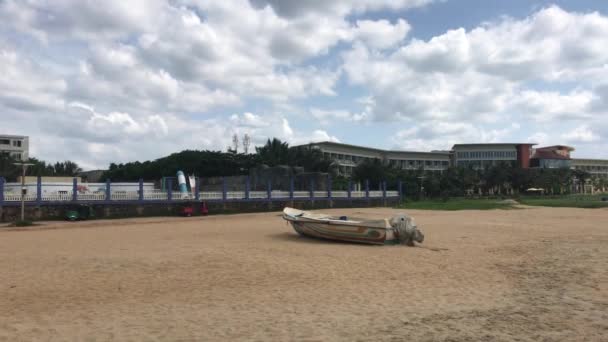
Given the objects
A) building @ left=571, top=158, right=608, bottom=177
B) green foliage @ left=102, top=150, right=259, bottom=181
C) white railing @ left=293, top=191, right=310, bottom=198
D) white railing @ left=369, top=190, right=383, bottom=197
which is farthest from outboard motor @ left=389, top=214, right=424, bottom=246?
building @ left=571, top=158, right=608, bottom=177

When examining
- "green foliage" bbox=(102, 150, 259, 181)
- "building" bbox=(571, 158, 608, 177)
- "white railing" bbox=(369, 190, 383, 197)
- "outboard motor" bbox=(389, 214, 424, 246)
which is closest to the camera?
"outboard motor" bbox=(389, 214, 424, 246)

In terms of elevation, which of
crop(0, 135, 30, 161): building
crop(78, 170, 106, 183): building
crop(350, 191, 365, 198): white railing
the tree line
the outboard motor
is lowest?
the outboard motor

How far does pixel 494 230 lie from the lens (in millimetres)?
18766

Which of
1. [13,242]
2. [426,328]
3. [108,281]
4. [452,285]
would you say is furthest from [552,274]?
[13,242]

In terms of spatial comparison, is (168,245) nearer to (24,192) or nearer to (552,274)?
(552,274)

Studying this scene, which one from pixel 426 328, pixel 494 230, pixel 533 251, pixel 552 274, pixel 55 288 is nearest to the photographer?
pixel 426 328

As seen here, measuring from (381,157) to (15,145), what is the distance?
75.4 metres

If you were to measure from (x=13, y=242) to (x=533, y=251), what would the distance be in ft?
53.5

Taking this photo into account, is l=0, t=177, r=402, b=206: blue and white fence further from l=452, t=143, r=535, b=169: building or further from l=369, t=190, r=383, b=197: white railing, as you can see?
l=452, t=143, r=535, b=169: building

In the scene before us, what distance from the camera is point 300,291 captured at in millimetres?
8070

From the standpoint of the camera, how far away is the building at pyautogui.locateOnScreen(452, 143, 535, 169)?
4119 inches

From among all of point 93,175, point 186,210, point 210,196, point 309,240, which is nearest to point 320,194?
point 210,196

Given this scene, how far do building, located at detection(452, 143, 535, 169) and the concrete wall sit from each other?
79196 millimetres

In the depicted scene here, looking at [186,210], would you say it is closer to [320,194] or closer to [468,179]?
[320,194]
